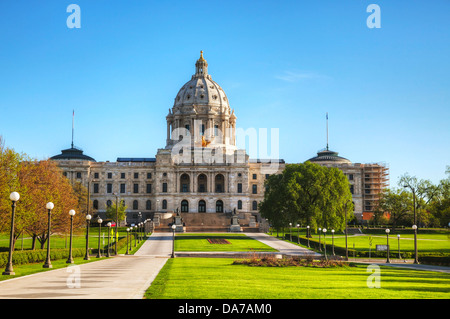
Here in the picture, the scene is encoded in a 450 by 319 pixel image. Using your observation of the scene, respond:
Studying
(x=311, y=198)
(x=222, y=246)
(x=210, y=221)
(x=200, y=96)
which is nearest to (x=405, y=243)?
(x=311, y=198)

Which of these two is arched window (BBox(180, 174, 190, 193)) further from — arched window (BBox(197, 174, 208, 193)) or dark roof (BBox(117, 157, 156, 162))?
dark roof (BBox(117, 157, 156, 162))

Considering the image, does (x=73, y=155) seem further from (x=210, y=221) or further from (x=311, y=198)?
(x=311, y=198)

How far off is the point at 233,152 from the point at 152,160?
2183 centimetres

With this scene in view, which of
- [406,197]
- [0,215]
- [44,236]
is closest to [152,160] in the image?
[406,197]

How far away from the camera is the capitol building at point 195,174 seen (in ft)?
402

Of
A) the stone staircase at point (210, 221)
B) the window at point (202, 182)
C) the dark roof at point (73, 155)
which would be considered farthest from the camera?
the dark roof at point (73, 155)

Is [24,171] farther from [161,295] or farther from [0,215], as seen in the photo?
[161,295]

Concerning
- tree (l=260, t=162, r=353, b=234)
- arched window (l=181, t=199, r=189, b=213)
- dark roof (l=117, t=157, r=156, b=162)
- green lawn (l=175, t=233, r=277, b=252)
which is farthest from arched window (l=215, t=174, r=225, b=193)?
green lawn (l=175, t=233, r=277, b=252)

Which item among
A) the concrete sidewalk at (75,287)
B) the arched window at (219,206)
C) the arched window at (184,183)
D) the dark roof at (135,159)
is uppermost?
the dark roof at (135,159)

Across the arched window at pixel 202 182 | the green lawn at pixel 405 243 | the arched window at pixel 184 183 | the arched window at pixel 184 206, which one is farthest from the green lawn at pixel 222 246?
the arched window at pixel 202 182

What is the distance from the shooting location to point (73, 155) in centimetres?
13200

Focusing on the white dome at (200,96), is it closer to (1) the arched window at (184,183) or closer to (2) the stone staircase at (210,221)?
(1) the arched window at (184,183)

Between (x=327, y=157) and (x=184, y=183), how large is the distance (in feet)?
129
